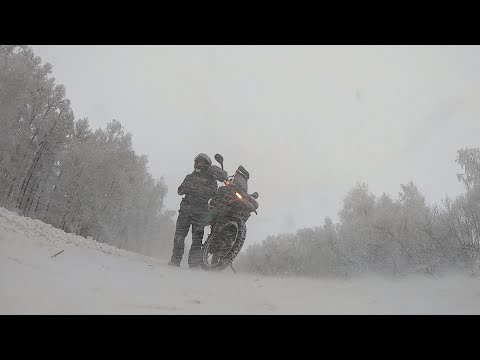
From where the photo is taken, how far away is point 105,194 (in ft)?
86.0

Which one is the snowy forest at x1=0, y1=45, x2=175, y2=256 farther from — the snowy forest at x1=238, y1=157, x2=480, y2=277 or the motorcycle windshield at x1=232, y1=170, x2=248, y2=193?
the motorcycle windshield at x1=232, y1=170, x2=248, y2=193

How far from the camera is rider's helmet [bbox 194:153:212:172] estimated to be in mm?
8172

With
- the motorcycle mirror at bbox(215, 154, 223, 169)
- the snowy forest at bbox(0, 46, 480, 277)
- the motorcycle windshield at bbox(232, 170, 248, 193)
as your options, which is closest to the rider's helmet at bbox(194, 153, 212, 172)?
the motorcycle mirror at bbox(215, 154, 223, 169)

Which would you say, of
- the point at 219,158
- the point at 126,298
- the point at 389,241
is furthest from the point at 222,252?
the point at 389,241

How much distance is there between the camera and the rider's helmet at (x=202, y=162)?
26.8 feet

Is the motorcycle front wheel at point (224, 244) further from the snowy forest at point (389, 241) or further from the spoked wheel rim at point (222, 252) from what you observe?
the snowy forest at point (389, 241)

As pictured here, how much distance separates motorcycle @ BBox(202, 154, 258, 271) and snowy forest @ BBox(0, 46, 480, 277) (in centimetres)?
811

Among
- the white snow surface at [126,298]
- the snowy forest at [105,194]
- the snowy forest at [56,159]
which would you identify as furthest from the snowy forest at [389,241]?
the snowy forest at [56,159]

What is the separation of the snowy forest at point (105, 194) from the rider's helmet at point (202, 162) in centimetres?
891

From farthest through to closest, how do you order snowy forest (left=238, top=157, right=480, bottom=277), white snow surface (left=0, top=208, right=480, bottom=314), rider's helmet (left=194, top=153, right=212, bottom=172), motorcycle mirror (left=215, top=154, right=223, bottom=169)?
snowy forest (left=238, top=157, right=480, bottom=277) → rider's helmet (left=194, top=153, right=212, bottom=172) → motorcycle mirror (left=215, top=154, right=223, bottom=169) → white snow surface (left=0, top=208, right=480, bottom=314)
